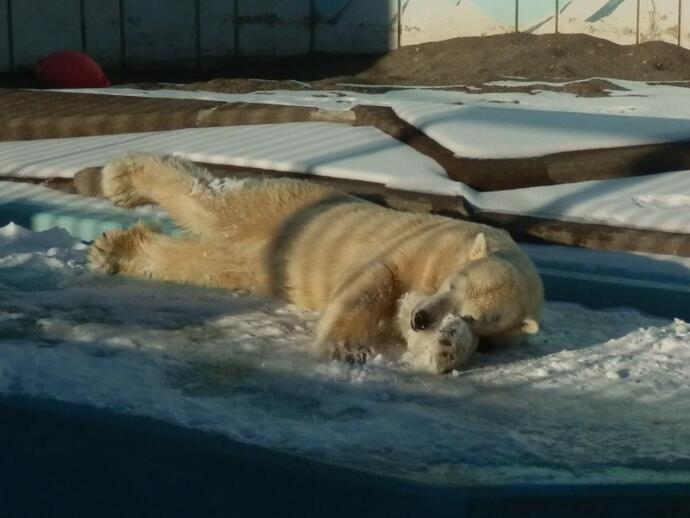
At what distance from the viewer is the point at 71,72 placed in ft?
32.0

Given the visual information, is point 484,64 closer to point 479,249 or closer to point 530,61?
point 530,61

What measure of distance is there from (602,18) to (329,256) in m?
7.93

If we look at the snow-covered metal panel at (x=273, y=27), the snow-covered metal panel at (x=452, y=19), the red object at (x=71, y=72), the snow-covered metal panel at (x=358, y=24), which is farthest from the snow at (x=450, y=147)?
the snow-covered metal panel at (x=273, y=27)

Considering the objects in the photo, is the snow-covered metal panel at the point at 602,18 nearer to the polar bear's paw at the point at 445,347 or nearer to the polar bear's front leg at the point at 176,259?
the polar bear's front leg at the point at 176,259

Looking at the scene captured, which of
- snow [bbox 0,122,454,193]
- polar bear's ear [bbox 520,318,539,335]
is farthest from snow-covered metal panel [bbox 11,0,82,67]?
polar bear's ear [bbox 520,318,539,335]

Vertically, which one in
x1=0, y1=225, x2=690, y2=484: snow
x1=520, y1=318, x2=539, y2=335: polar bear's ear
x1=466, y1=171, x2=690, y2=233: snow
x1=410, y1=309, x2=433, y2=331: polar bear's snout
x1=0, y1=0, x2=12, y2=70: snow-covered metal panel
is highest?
x1=0, y1=0, x2=12, y2=70: snow-covered metal panel

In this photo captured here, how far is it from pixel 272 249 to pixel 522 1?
7930 millimetres

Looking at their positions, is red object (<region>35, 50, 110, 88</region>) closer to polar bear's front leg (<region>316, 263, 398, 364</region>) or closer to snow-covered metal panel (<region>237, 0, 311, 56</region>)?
snow-covered metal panel (<region>237, 0, 311, 56</region>)

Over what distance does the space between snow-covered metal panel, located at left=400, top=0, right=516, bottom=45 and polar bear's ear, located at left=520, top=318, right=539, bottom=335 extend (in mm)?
8539

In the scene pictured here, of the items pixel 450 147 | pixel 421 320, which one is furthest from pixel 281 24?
pixel 421 320

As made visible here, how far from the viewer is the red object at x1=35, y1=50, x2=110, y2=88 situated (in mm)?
9719

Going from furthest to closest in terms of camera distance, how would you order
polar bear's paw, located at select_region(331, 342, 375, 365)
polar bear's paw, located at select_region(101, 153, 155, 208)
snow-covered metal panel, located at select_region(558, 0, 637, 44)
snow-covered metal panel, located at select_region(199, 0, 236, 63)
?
snow-covered metal panel, located at select_region(199, 0, 236, 63) → snow-covered metal panel, located at select_region(558, 0, 637, 44) → polar bear's paw, located at select_region(101, 153, 155, 208) → polar bear's paw, located at select_region(331, 342, 375, 365)

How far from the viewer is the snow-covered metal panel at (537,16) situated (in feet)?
37.7

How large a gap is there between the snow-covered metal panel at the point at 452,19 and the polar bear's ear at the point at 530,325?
8539mm
